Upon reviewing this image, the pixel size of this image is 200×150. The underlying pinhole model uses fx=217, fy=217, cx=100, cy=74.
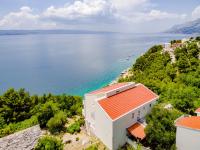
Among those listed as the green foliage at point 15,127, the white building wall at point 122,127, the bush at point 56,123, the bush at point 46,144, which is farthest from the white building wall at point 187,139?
the green foliage at point 15,127

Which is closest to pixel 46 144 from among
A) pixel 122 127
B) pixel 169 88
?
pixel 122 127

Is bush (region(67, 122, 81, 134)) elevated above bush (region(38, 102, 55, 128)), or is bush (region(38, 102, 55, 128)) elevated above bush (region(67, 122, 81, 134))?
bush (region(38, 102, 55, 128))

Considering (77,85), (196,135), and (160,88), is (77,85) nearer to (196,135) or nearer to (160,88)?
(160,88)

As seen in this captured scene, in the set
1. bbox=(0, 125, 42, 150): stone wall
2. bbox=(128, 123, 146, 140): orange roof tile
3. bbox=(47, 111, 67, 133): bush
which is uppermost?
bbox=(0, 125, 42, 150): stone wall

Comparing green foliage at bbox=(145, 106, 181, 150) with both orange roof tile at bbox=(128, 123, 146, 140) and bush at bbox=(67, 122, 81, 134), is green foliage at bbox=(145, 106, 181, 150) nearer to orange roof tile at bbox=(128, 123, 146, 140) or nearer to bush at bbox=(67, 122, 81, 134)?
orange roof tile at bbox=(128, 123, 146, 140)

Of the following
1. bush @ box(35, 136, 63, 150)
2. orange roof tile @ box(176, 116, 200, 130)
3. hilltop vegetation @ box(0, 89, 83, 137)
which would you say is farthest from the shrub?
orange roof tile @ box(176, 116, 200, 130)

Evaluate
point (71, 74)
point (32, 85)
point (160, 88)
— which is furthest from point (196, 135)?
point (71, 74)

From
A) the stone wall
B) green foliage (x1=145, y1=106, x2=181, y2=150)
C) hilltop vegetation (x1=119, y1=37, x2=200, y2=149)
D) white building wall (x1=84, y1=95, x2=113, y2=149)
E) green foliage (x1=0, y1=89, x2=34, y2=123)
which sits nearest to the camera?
the stone wall
